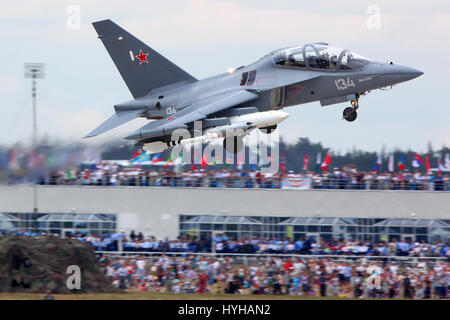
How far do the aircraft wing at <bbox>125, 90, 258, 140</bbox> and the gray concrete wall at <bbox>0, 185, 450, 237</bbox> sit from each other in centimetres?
1009

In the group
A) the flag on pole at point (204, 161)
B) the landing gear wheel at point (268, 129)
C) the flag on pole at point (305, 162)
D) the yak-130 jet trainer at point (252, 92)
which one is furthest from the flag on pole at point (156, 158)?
the landing gear wheel at point (268, 129)

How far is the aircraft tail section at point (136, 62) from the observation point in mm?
25922

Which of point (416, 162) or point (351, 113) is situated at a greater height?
point (351, 113)

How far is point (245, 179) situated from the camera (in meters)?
34.2

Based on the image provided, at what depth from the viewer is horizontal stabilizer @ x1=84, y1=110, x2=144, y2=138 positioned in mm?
25172

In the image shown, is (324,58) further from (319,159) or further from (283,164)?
(319,159)

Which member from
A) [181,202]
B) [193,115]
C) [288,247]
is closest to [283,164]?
[181,202]

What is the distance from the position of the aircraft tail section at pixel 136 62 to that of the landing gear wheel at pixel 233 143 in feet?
8.86

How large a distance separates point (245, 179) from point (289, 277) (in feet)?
33.2

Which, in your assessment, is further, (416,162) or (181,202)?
(416,162)

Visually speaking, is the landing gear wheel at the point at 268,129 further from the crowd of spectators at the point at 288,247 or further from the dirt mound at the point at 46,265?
Result: the dirt mound at the point at 46,265

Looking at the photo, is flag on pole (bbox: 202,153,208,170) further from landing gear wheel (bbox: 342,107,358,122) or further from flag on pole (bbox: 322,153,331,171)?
landing gear wheel (bbox: 342,107,358,122)

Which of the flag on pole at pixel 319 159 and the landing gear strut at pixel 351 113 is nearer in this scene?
the landing gear strut at pixel 351 113

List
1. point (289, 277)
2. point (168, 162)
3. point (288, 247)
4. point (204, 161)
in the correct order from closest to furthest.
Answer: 1. point (289, 277)
2. point (288, 247)
3. point (204, 161)
4. point (168, 162)
